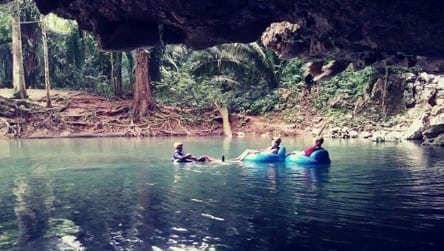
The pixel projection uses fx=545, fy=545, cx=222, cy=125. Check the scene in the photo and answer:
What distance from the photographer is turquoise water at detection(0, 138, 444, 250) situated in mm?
7250

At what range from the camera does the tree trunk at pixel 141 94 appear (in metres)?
30.5

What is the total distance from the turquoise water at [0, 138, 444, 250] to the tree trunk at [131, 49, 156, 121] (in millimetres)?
12680

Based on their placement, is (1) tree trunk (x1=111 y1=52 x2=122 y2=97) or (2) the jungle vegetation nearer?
(2) the jungle vegetation

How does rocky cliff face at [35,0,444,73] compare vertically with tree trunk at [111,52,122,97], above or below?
below

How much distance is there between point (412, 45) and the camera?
32.2 feet

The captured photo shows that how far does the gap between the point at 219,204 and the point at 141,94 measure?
2159 centimetres

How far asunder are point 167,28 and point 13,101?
2108 centimetres

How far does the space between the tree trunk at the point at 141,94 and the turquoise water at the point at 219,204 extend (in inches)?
499

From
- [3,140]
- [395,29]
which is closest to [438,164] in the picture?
[395,29]

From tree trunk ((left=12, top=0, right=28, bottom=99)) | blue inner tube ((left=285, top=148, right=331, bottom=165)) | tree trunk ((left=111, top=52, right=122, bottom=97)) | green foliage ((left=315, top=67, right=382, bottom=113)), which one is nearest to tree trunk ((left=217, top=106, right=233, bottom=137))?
green foliage ((left=315, top=67, right=382, bottom=113))

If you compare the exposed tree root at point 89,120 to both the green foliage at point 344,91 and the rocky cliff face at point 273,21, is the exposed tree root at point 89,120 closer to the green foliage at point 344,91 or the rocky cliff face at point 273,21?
the green foliage at point 344,91

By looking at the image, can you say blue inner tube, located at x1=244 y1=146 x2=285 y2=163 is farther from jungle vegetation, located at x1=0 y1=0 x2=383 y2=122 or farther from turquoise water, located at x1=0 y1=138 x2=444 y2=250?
jungle vegetation, located at x1=0 y1=0 x2=383 y2=122

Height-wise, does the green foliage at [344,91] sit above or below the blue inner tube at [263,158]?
above

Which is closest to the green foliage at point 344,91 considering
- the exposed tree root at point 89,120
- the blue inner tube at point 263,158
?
the exposed tree root at point 89,120
